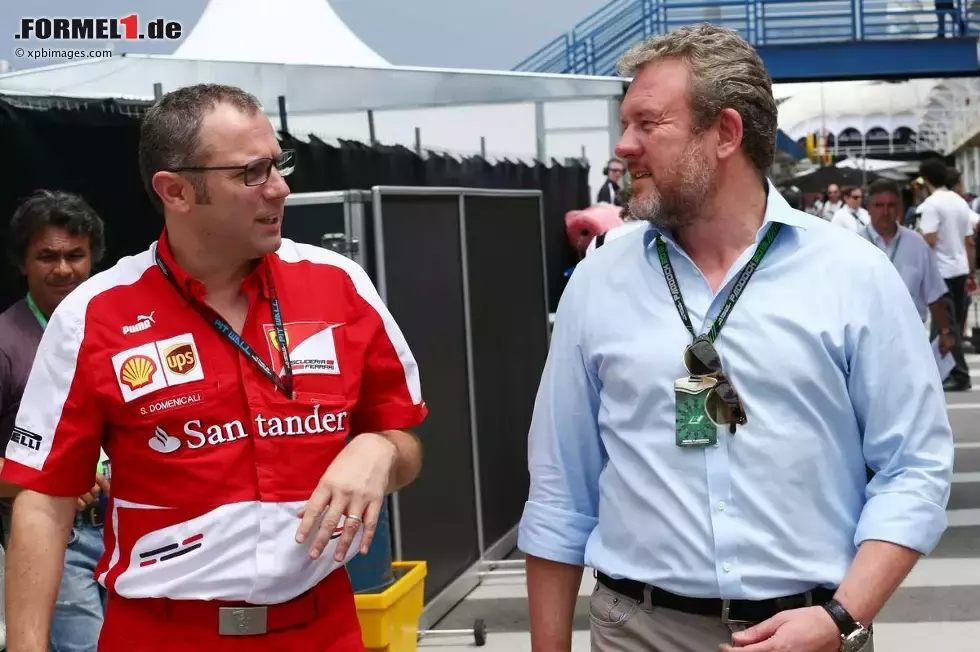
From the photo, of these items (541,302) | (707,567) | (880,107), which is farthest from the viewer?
(880,107)

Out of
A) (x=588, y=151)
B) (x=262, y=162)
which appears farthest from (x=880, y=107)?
(x=262, y=162)

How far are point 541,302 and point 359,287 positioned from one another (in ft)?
18.7

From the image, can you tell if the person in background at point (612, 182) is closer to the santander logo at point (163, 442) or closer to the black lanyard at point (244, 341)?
the black lanyard at point (244, 341)

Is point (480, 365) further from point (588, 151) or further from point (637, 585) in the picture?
point (588, 151)

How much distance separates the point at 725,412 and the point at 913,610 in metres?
4.59

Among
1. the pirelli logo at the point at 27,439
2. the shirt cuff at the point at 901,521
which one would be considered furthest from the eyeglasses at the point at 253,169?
the shirt cuff at the point at 901,521

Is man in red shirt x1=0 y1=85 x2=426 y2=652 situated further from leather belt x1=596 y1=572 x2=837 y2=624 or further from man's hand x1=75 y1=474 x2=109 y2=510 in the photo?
man's hand x1=75 y1=474 x2=109 y2=510

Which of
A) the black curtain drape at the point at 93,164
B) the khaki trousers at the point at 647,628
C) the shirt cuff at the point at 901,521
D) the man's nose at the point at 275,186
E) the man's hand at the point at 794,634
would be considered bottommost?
the khaki trousers at the point at 647,628

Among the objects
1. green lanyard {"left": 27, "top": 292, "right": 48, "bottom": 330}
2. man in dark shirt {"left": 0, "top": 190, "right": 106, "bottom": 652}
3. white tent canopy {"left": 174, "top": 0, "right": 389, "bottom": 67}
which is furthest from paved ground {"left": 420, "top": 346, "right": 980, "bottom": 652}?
white tent canopy {"left": 174, "top": 0, "right": 389, "bottom": 67}

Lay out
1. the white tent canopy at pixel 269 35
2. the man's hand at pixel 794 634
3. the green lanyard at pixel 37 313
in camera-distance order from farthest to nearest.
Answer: the white tent canopy at pixel 269 35 < the green lanyard at pixel 37 313 < the man's hand at pixel 794 634

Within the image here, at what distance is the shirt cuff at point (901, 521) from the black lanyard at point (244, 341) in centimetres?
110

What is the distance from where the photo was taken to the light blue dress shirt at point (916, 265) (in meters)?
8.85

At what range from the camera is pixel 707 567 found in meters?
2.52

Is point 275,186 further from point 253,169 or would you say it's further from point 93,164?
point 93,164
